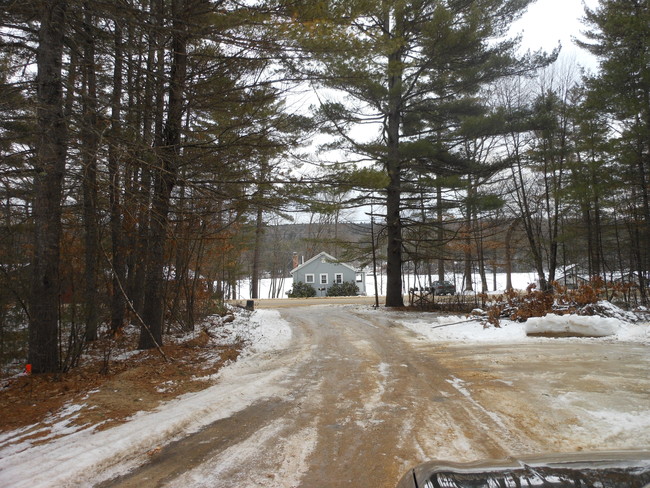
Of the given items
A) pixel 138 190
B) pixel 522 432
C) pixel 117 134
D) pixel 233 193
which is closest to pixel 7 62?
pixel 117 134

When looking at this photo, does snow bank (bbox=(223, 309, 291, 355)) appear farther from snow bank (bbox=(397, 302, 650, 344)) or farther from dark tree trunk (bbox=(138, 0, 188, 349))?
snow bank (bbox=(397, 302, 650, 344))

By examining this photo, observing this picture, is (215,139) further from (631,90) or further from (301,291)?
(301,291)

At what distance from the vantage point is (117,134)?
22.0 feet

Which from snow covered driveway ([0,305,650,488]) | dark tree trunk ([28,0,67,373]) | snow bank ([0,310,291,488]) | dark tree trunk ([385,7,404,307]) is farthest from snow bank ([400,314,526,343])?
dark tree trunk ([28,0,67,373])

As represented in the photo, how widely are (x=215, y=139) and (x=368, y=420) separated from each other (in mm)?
4995

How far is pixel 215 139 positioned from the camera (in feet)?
22.2

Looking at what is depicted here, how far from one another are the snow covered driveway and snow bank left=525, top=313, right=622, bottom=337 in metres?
1.52

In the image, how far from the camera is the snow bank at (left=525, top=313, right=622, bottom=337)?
927cm

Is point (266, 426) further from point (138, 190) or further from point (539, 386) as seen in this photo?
point (138, 190)

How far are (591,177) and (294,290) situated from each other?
929 inches

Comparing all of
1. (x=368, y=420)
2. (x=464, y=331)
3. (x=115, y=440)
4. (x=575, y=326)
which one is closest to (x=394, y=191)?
(x=464, y=331)

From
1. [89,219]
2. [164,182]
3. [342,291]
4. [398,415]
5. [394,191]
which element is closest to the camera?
[398,415]

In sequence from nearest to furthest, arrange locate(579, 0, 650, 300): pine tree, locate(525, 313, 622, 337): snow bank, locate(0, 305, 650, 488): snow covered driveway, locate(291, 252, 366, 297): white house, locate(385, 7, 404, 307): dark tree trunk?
locate(0, 305, 650, 488): snow covered driveway → locate(525, 313, 622, 337): snow bank → locate(579, 0, 650, 300): pine tree → locate(385, 7, 404, 307): dark tree trunk → locate(291, 252, 366, 297): white house

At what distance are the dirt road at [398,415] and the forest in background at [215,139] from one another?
2469mm
